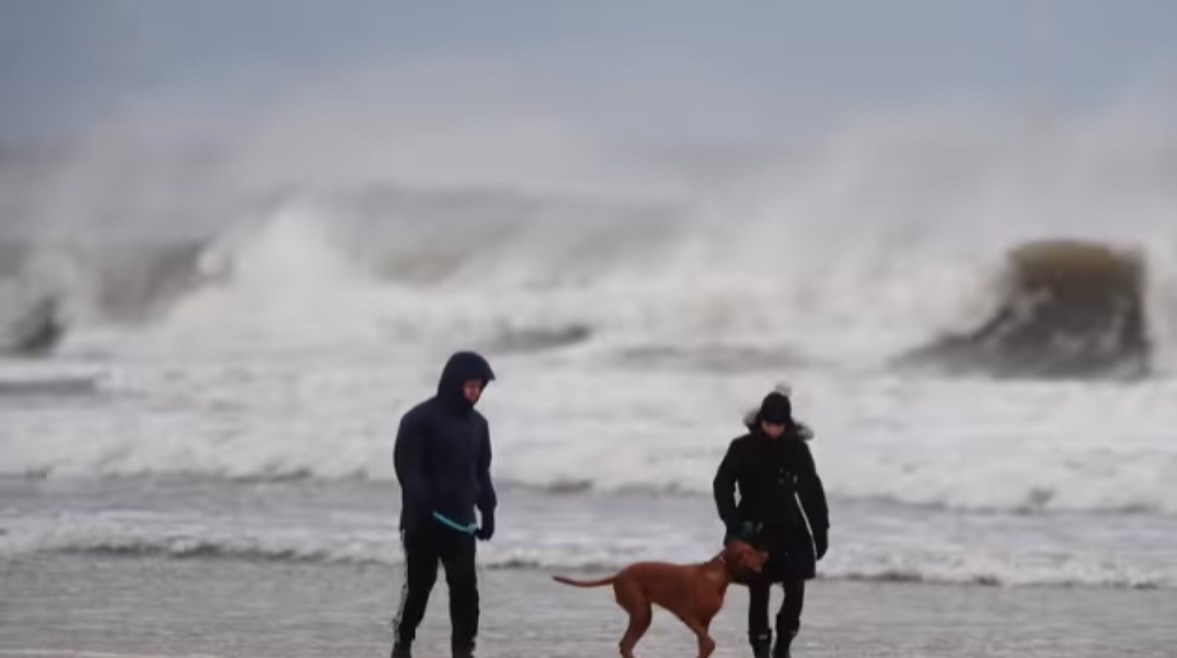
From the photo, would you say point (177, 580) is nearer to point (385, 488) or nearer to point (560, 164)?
point (385, 488)

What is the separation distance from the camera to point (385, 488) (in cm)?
1627

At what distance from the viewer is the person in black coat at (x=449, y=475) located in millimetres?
7297

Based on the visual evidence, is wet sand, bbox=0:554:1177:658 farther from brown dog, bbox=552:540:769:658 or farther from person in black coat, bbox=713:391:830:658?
brown dog, bbox=552:540:769:658

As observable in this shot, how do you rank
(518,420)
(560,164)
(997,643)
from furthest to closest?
(560,164) → (518,420) → (997,643)

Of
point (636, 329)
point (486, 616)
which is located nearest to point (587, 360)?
point (636, 329)

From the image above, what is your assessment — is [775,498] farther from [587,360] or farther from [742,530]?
[587,360]

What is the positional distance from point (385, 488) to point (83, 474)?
2476 mm

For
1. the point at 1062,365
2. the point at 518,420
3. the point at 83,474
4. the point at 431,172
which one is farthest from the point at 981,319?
the point at 83,474

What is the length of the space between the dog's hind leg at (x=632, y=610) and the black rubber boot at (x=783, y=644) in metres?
0.61

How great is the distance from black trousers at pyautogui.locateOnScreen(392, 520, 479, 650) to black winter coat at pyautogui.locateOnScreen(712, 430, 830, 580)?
86cm

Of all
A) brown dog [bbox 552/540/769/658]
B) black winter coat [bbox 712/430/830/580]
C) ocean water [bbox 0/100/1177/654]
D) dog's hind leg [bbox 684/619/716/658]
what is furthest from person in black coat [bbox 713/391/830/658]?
ocean water [bbox 0/100/1177/654]

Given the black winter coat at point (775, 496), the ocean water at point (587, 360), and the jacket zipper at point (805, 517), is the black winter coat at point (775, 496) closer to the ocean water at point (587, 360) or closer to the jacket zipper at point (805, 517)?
the jacket zipper at point (805, 517)

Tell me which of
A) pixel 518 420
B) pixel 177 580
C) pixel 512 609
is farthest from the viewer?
pixel 518 420

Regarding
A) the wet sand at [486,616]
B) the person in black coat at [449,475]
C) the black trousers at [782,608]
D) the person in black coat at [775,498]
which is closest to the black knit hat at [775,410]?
the person in black coat at [775,498]
